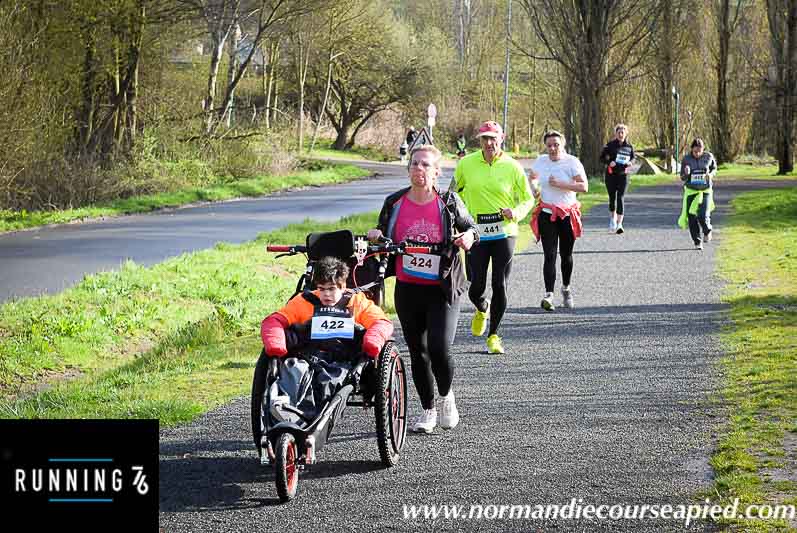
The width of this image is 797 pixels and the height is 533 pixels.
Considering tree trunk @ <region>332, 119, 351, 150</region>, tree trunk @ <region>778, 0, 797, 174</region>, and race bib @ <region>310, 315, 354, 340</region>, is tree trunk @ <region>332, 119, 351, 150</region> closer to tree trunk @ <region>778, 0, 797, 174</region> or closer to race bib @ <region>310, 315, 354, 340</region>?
tree trunk @ <region>778, 0, 797, 174</region>

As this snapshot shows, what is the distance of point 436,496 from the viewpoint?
21.3 ft

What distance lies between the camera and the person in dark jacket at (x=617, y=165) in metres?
23.6

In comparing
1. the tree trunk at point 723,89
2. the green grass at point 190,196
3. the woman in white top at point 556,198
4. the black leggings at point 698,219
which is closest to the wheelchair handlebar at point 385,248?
the woman in white top at point 556,198

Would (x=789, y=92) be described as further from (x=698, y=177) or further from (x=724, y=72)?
(x=698, y=177)

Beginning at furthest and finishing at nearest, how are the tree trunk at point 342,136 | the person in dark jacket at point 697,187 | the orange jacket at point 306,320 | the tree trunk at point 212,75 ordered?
the tree trunk at point 342,136
the tree trunk at point 212,75
the person in dark jacket at point 697,187
the orange jacket at point 306,320

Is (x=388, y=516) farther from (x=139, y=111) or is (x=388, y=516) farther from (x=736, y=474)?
(x=139, y=111)

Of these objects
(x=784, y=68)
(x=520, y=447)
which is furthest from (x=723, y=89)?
(x=520, y=447)

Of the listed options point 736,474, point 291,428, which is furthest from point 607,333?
point 291,428

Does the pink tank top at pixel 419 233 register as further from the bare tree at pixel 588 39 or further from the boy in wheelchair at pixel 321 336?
the bare tree at pixel 588 39

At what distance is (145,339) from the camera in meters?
15.0

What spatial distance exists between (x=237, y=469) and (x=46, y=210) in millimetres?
23892

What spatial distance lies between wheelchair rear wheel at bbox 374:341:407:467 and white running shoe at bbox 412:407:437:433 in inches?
16.6

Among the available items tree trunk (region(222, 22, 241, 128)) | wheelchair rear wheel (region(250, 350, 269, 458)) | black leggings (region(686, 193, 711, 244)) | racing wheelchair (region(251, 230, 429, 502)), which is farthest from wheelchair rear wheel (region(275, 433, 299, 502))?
tree trunk (region(222, 22, 241, 128))

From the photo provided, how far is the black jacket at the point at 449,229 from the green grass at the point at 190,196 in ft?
60.7
